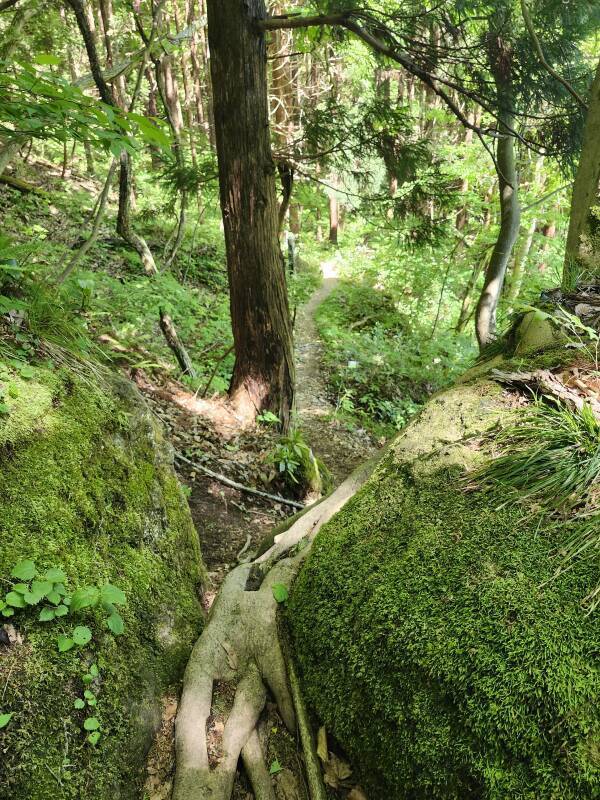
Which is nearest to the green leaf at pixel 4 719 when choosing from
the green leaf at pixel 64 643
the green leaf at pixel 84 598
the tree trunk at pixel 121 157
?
the green leaf at pixel 64 643

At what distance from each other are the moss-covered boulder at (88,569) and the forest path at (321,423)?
4272 millimetres

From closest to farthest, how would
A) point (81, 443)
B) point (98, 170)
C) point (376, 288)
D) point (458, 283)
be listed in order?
point (81, 443), point (458, 283), point (98, 170), point (376, 288)

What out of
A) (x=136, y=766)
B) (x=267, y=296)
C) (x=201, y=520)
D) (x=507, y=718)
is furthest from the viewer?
(x=267, y=296)

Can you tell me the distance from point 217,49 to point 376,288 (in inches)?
507

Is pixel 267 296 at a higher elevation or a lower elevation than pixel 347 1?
lower

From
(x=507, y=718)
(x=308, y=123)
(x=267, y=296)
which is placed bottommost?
(x=507, y=718)

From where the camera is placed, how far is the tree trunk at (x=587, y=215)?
3.40 metres

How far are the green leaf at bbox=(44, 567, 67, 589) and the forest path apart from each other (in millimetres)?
5053

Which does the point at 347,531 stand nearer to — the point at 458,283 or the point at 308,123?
the point at 308,123

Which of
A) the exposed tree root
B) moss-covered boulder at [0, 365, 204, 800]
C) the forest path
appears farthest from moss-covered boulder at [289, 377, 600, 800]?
the forest path

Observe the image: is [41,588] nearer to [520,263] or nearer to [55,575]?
[55,575]

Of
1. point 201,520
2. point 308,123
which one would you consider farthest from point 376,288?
point 201,520

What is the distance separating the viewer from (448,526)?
195 cm

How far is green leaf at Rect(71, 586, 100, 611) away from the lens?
6.03 ft
